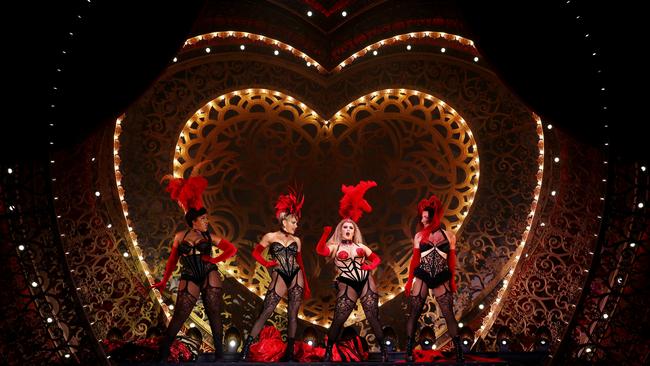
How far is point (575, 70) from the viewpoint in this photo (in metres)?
6.05

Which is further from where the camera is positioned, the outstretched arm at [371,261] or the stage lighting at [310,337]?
the stage lighting at [310,337]

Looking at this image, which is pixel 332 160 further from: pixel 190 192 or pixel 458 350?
pixel 458 350

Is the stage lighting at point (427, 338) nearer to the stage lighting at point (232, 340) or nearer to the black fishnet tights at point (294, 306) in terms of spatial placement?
the black fishnet tights at point (294, 306)

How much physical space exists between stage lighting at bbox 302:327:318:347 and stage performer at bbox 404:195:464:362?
0.91 metres

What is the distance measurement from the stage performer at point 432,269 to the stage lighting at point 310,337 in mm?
911

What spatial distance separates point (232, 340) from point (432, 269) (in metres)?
1.83

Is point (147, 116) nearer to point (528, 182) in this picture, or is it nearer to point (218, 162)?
point (218, 162)

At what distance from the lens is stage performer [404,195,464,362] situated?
264 inches

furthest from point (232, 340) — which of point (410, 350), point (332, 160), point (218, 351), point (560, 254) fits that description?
point (560, 254)

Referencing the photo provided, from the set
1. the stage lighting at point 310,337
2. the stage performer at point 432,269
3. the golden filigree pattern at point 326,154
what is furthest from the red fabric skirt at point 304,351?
the golden filigree pattern at point 326,154

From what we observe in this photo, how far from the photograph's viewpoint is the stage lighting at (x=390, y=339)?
7.04 m

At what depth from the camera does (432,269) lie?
673cm

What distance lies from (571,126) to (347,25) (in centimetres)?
298

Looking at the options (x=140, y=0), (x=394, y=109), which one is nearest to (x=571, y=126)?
(x=394, y=109)
